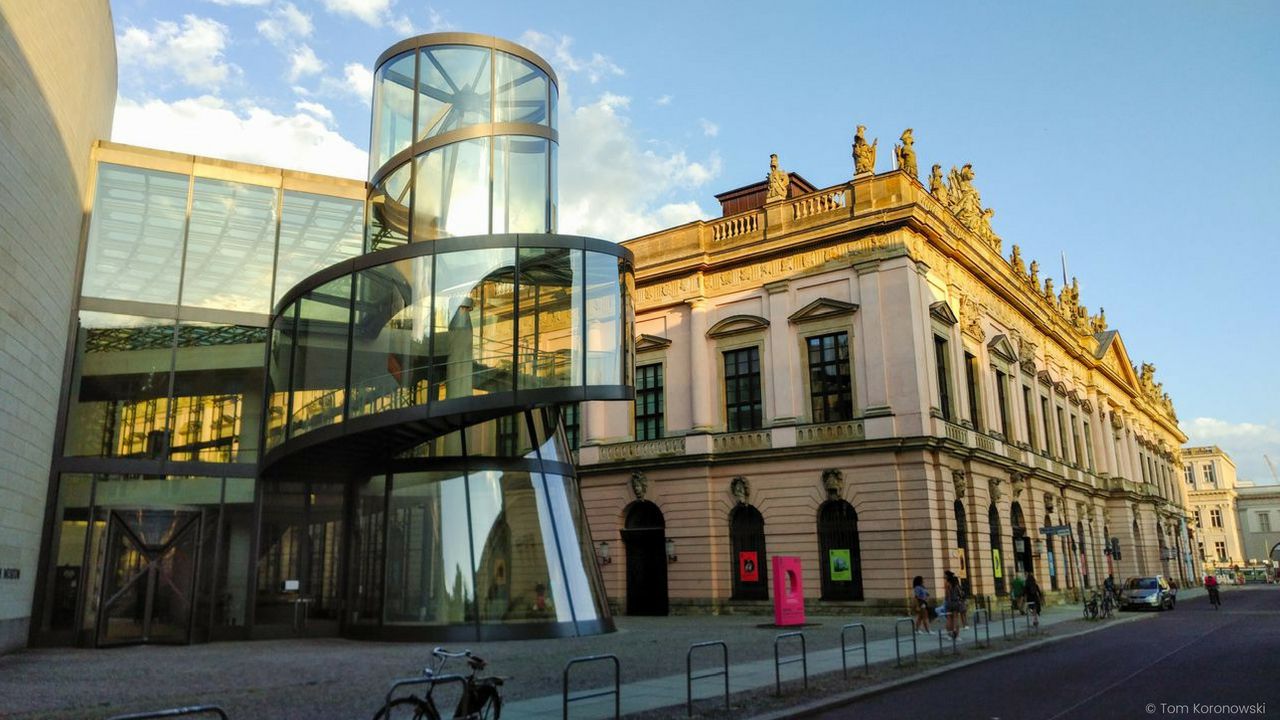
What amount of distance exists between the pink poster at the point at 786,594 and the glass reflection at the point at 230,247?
16.7m

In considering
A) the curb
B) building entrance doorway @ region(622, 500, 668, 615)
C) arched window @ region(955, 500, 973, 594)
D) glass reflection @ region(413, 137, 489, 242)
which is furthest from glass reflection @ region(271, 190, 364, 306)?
arched window @ region(955, 500, 973, 594)

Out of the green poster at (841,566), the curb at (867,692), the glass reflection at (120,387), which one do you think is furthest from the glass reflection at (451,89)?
the green poster at (841,566)

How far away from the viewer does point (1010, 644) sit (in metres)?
20.7

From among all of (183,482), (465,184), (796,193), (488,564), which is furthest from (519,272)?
(796,193)

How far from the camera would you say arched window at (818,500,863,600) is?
32625 millimetres

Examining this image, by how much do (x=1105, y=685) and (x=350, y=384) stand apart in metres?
16.2

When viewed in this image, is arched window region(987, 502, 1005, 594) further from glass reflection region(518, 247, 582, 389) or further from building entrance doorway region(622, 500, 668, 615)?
glass reflection region(518, 247, 582, 389)

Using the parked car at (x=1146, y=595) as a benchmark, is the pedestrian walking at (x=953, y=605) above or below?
above

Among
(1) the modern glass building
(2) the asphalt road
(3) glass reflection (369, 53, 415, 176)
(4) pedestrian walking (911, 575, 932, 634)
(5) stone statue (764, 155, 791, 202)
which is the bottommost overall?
(2) the asphalt road

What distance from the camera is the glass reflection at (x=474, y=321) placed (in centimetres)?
1906

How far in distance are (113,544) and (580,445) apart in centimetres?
2105

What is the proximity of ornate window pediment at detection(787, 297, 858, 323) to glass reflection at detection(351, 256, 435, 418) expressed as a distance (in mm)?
18872

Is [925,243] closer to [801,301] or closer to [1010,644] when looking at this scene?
[801,301]

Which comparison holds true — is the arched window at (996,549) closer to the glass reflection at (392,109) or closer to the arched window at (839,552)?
the arched window at (839,552)
